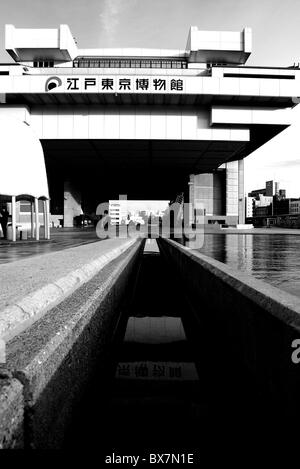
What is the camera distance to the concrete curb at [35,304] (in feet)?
8.88

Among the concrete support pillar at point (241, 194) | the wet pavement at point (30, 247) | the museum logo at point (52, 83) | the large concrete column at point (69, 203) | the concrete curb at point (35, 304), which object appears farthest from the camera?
the large concrete column at point (69, 203)

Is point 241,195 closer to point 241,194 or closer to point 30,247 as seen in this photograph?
point 241,194

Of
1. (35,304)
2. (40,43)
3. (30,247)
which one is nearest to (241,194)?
(40,43)

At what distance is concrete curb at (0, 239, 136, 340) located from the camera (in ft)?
8.88

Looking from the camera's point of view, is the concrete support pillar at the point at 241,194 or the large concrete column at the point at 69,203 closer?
the concrete support pillar at the point at 241,194

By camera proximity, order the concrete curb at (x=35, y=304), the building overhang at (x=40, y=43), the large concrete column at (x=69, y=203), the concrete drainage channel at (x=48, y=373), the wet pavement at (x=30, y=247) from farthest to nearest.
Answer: the large concrete column at (x=69, y=203) < the building overhang at (x=40, y=43) < the wet pavement at (x=30, y=247) < the concrete curb at (x=35, y=304) < the concrete drainage channel at (x=48, y=373)

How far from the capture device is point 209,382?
4.34 m

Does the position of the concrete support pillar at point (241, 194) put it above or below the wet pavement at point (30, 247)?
above

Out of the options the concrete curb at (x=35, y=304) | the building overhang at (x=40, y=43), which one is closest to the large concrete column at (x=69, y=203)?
the building overhang at (x=40, y=43)

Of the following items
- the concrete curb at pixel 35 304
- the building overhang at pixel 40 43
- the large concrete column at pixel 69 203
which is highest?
the building overhang at pixel 40 43

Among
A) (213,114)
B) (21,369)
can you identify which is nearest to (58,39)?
(213,114)

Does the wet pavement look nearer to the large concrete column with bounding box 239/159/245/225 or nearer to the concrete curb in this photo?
the concrete curb

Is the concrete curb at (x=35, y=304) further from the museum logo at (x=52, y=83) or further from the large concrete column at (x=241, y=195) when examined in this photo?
the large concrete column at (x=241, y=195)
